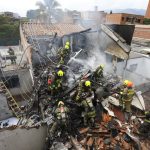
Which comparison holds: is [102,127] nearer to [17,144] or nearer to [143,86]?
[17,144]

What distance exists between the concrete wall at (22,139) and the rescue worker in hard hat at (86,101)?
1980 millimetres

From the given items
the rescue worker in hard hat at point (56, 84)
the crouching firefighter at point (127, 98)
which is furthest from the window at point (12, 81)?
the crouching firefighter at point (127, 98)

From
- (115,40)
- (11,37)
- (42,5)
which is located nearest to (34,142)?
(115,40)

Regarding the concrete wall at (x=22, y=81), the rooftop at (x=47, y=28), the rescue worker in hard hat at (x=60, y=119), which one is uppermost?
the rooftop at (x=47, y=28)

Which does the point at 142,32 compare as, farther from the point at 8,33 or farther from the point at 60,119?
the point at 8,33

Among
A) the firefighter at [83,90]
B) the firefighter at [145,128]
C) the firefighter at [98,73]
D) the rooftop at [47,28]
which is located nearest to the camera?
the firefighter at [145,128]

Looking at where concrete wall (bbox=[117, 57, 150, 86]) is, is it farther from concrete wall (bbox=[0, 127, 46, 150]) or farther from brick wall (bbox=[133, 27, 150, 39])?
brick wall (bbox=[133, 27, 150, 39])

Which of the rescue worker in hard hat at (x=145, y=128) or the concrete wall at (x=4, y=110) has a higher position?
the rescue worker in hard hat at (x=145, y=128)

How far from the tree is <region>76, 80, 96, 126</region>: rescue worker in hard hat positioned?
86.8 feet

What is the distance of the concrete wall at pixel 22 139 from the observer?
6.71 m

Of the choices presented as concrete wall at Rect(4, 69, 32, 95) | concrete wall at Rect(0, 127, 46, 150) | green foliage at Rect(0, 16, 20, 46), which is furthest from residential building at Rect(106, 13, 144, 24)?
concrete wall at Rect(0, 127, 46, 150)

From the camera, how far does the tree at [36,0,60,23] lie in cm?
3153

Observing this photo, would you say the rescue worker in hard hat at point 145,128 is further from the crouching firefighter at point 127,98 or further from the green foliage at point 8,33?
the green foliage at point 8,33

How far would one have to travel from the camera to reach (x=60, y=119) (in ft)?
21.7
